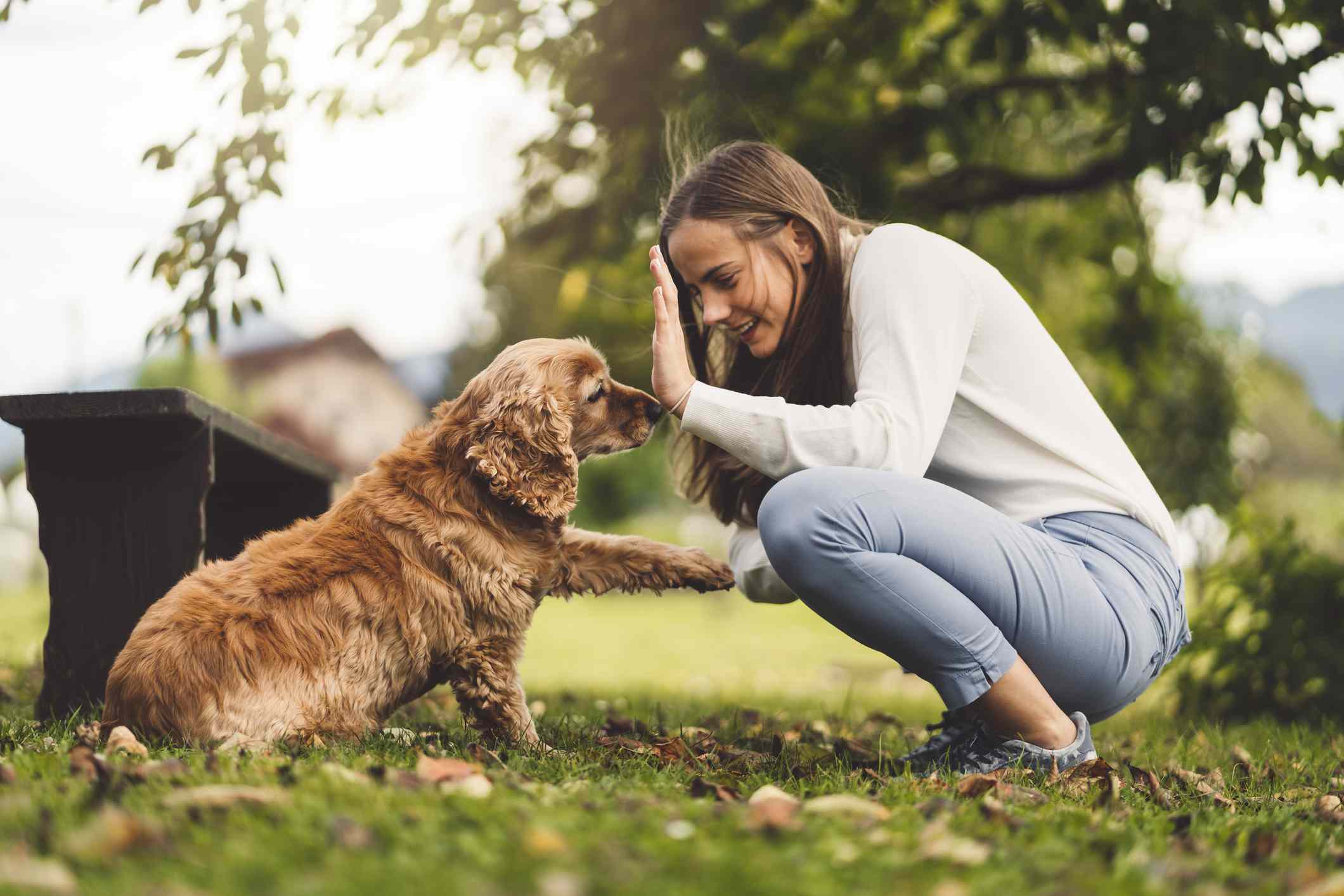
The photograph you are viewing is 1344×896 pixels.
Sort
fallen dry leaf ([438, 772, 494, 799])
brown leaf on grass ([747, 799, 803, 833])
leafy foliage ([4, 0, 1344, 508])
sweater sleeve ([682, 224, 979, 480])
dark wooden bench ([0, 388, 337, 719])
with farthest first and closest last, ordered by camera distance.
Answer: leafy foliage ([4, 0, 1344, 508]) < dark wooden bench ([0, 388, 337, 719]) < sweater sleeve ([682, 224, 979, 480]) < fallen dry leaf ([438, 772, 494, 799]) < brown leaf on grass ([747, 799, 803, 833])

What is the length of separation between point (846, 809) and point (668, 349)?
1.35m

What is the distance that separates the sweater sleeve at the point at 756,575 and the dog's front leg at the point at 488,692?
0.73 meters

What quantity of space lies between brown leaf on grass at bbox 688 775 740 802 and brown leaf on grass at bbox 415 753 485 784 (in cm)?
44

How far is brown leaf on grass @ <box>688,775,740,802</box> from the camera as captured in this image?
7.43 feet

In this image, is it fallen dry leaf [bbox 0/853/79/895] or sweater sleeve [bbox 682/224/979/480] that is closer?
fallen dry leaf [bbox 0/853/79/895]

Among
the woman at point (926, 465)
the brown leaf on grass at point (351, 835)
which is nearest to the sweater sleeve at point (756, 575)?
the woman at point (926, 465)

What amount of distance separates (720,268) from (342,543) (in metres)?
1.31

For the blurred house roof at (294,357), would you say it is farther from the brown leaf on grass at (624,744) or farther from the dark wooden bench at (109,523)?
the brown leaf on grass at (624,744)

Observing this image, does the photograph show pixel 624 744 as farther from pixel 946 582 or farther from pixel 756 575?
pixel 946 582

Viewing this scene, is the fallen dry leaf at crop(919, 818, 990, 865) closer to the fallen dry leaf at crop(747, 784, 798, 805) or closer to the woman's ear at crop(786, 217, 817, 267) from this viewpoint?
the fallen dry leaf at crop(747, 784, 798, 805)

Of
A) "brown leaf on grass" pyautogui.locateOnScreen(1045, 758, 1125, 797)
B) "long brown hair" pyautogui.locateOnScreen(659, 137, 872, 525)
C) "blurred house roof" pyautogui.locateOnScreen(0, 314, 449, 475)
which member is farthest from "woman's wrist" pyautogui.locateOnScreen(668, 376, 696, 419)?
"blurred house roof" pyautogui.locateOnScreen(0, 314, 449, 475)

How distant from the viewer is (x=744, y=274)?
10.7 ft

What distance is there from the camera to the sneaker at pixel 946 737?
2939 millimetres

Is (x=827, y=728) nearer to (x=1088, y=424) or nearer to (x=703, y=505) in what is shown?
(x=703, y=505)
